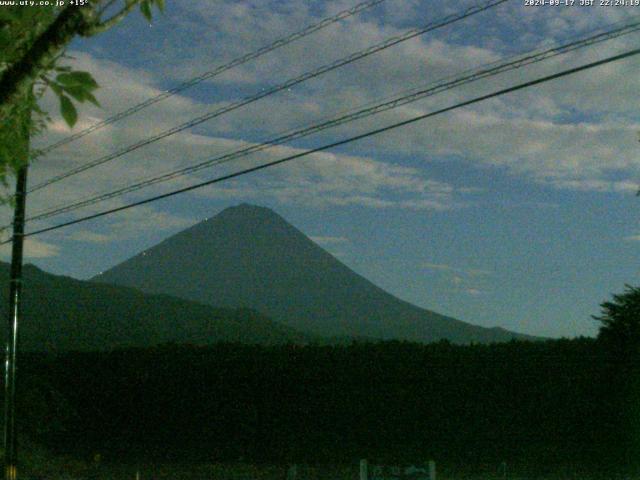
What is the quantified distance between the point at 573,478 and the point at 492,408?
410 cm

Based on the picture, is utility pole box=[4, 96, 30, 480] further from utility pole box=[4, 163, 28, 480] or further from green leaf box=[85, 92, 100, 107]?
green leaf box=[85, 92, 100, 107]

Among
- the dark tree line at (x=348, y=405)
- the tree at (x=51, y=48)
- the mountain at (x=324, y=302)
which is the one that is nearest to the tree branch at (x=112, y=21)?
the tree at (x=51, y=48)

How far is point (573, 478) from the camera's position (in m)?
19.2

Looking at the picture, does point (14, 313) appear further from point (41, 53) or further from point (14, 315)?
point (41, 53)

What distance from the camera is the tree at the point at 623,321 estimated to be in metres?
17.1

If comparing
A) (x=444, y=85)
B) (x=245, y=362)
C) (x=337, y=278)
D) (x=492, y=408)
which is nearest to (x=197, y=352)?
(x=245, y=362)

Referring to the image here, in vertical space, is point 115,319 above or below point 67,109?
above

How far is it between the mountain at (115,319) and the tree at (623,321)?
Result: 62245 mm

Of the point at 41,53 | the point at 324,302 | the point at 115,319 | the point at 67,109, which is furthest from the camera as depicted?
the point at 324,302

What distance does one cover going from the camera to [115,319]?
299 feet

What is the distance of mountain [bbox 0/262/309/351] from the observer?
268ft

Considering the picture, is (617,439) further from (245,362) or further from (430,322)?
(430,322)

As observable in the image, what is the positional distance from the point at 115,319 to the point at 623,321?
3094 inches

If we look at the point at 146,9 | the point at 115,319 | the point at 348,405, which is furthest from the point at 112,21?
the point at 115,319
